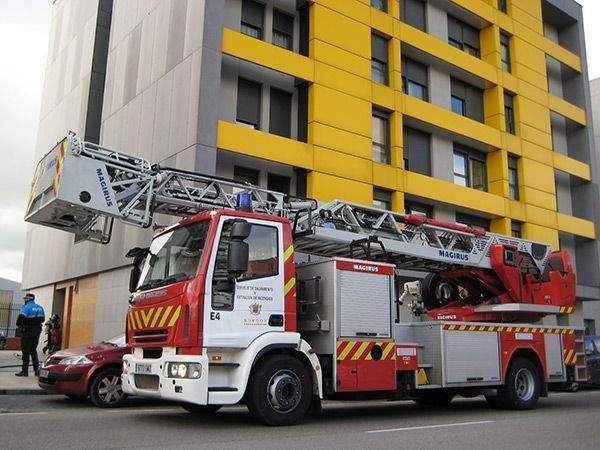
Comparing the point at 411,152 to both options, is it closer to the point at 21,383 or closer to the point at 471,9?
the point at 471,9

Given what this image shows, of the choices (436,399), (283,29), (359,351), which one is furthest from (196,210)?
(283,29)

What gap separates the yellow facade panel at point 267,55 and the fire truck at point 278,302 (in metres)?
8.69

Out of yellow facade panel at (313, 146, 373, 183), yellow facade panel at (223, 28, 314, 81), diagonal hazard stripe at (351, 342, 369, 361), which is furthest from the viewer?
yellow facade panel at (313, 146, 373, 183)

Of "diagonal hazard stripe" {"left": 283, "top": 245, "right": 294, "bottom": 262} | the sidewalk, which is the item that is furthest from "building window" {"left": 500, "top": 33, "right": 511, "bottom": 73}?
the sidewalk

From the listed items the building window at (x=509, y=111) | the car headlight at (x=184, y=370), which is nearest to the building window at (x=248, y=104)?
the car headlight at (x=184, y=370)

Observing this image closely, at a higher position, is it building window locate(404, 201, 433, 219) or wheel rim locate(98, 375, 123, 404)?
building window locate(404, 201, 433, 219)

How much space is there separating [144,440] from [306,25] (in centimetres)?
1575

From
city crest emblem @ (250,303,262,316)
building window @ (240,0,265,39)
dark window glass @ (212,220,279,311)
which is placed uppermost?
building window @ (240,0,265,39)

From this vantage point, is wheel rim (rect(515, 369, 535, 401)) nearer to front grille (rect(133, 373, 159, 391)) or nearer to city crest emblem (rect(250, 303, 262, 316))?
city crest emblem (rect(250, 303, 262, 316))

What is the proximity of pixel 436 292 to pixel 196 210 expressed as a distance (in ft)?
17.2

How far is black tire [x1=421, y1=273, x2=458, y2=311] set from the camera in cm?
1181

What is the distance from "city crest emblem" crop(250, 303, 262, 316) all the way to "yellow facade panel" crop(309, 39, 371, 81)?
499 inches

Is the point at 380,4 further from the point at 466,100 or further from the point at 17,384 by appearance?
the point at 17,384

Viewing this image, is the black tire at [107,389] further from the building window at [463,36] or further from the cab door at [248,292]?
the building window at [463,36]
